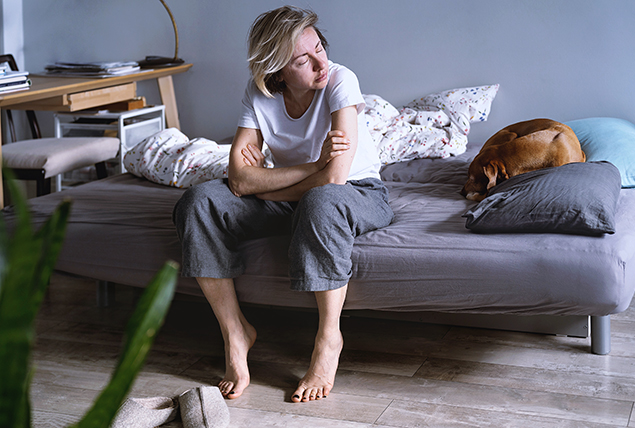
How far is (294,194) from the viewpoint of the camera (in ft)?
5.45

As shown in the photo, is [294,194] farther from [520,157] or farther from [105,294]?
[105,294]

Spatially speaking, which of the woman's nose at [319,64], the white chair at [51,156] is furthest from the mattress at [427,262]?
the white chair at [51,156]

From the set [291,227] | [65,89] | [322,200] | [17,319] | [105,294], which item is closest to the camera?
[17,319]

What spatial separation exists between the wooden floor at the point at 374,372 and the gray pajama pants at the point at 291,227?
0.29 m

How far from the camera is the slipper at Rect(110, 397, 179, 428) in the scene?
1.37 m

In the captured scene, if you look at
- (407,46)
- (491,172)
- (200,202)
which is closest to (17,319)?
(200,202)

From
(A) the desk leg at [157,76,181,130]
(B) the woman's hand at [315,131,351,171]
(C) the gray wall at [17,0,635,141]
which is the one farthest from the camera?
(A) the desk leg at [157,76,181,130]

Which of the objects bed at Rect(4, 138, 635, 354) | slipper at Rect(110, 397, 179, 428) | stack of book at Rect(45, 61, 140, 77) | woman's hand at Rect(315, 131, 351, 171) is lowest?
slipper at Rect(110, 397, 179, 428)

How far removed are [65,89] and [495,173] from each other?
1.81 m

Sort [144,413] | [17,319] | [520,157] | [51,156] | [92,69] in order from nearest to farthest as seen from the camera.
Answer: [17,319]
[144,413]
[520,157]
[51,156]
[92,69]

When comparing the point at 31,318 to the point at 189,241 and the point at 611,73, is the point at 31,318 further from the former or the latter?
the point at 611,73

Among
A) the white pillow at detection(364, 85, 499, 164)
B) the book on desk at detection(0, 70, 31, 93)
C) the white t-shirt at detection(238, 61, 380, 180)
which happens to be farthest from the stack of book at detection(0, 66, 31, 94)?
the white pillow at detection(364, 85, 499, 164)

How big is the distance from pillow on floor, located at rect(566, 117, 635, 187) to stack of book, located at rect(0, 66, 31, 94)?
216 cm

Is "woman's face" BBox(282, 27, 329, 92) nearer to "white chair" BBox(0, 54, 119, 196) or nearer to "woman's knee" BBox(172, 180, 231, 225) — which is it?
"woman's knee" BBox(172, 180, 231, 225)
